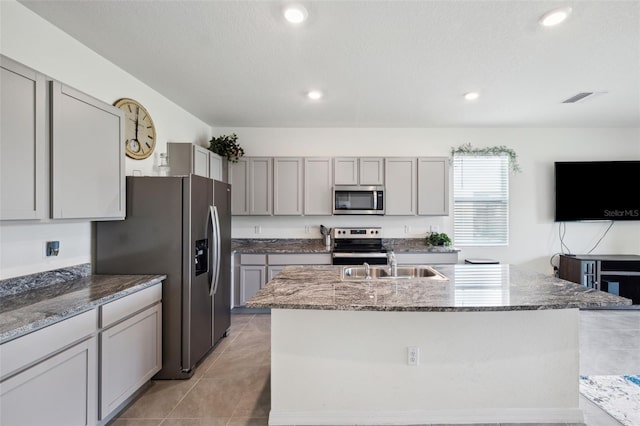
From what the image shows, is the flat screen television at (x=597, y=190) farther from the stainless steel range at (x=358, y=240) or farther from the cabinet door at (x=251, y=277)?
the cabinet door at (x=251, y=277)

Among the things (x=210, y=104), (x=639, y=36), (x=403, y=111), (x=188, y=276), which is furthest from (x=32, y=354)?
(x=639, y=36)

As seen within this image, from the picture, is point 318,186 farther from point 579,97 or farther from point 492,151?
point 579,97

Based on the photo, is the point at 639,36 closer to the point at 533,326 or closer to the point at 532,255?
the point at 533,326

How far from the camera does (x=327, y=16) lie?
78.1 inches

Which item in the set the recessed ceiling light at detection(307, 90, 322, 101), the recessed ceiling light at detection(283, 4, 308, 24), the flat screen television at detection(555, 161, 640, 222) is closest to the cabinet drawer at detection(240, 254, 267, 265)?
the recessed ceiling light at detection(307, 90, 322, 101)

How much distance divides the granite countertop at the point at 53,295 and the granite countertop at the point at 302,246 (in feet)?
5.93

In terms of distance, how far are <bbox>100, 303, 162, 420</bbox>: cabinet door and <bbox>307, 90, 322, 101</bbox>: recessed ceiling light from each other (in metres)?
2.53

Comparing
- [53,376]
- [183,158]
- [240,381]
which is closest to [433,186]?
[183,158]

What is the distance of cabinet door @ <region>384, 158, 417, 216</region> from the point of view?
436 centimetres

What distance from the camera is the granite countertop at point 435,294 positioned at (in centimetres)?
163

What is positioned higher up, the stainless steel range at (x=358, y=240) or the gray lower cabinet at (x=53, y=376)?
the stainless steel range at (x=358, y=240)

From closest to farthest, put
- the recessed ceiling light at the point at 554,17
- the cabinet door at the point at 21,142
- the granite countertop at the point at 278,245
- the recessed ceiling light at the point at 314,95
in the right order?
the cabinet door at the point at 21,142, the recessed ceiling light at the point at 554,17, the recessed ceiling light at the point at 314,95, the granite countertop at the point at 278,245

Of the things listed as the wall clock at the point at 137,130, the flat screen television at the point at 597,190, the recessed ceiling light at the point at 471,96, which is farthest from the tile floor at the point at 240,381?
the recessed ceiling light at the point at 471,96

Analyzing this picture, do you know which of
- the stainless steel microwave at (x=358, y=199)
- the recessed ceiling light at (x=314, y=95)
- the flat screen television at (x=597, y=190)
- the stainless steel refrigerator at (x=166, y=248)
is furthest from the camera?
the flat screen television at (x=597, y=190)
